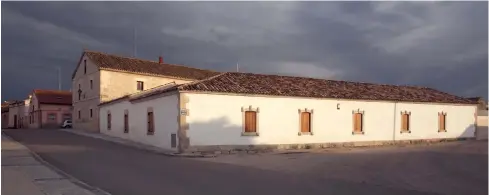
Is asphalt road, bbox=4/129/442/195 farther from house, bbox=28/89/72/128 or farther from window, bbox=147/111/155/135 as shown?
house, bbox=28/89/72/128

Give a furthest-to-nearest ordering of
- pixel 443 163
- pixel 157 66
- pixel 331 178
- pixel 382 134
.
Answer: pixel 157 66, pixel 382 134, pixel 443 163, pixel 331 178

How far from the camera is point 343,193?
8.29 metres

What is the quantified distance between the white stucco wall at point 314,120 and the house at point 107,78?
59.3 feet

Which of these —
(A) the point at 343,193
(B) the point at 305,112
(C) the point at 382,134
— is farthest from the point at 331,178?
(C) the point at 382,134

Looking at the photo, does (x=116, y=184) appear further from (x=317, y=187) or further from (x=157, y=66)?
(x=157, y=66)

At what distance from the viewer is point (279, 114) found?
22.7m

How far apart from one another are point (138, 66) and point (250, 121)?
20035 mm

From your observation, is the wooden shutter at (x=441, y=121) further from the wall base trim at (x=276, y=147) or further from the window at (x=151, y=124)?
the window at (x=151, y=124)

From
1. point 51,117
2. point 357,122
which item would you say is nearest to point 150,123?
point 357,122

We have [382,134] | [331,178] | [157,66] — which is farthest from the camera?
[157,66]

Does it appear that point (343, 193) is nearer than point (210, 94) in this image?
Yes

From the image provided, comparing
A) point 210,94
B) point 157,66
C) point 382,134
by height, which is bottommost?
point 382,134

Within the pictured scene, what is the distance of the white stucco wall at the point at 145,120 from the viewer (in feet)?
68.0

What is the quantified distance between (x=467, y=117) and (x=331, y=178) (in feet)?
87.8
